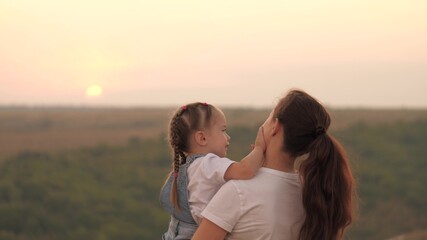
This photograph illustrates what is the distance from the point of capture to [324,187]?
3316 mm

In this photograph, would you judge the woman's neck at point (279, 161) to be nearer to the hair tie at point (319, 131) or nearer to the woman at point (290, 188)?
the woman at point (290, 188)

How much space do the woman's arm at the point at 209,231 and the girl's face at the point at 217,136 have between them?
0.55 m

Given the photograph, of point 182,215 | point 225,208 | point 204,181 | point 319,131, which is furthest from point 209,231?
point 319,131

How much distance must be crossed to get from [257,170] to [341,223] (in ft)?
1.31

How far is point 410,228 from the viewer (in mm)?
25641

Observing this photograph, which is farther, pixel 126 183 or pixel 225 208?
pixel 126 183

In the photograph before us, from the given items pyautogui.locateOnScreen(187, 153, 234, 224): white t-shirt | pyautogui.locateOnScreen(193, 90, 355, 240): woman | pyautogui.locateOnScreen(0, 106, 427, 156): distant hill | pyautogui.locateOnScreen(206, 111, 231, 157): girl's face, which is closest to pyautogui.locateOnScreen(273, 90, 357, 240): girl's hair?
pyautogui.locateOnScreen(193, 90, 355, 240): woman

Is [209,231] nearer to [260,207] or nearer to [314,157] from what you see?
[260,207]

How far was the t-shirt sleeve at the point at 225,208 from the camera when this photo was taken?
323 centimetres

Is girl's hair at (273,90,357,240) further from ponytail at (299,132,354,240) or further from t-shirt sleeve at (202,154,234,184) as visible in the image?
t-shirt sleeve at (202,154,234,184)

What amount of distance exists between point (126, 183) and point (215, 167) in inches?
1091

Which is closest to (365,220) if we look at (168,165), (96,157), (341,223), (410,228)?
→ (410,228)

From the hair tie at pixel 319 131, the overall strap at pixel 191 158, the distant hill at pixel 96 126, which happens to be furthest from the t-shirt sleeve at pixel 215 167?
the distant hill at pixel 96 126

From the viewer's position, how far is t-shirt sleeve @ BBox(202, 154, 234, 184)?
3.44m
